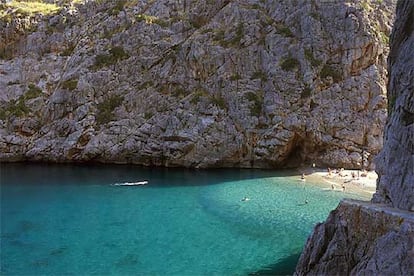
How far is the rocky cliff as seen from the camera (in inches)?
469

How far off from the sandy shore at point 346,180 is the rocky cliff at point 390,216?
21.2 meters

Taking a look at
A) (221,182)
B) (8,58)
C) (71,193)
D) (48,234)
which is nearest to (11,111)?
(8,58)

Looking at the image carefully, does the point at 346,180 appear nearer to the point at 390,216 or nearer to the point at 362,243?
the point at 362,243

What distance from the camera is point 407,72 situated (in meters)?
16.0

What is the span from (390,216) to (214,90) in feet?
148

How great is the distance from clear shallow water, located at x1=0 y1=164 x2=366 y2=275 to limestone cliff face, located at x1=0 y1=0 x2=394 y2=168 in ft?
26.1

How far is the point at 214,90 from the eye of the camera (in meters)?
56.6

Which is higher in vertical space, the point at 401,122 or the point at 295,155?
the point at 401,122

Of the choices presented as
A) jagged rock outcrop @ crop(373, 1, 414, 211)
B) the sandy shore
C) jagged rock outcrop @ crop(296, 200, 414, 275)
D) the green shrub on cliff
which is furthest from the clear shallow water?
the green shrub on cliff

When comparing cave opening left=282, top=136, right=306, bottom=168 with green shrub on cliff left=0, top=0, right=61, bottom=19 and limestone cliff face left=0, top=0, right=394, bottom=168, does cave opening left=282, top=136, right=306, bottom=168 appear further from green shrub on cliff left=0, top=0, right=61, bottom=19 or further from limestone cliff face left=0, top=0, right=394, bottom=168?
green shrub on cliff left=0, top=0, right=61, bottom=19

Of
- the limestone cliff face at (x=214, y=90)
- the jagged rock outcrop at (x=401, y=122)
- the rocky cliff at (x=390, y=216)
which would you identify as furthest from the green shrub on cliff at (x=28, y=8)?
the rocky cliff at (x=390, y=216)

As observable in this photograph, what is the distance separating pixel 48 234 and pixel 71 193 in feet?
45.6

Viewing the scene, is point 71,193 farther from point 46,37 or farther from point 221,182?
point 46,37

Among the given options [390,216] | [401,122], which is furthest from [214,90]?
[390,216]
